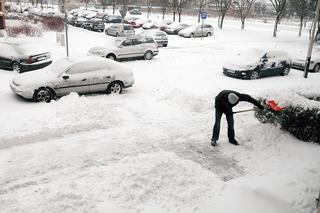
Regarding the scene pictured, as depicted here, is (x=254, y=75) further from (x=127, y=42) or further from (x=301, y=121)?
(x=301, y=121)

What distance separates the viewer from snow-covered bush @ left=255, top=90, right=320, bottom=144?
27.2 ft

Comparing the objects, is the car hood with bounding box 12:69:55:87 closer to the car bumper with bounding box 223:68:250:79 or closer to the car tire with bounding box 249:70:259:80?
the car bumper with bounding box 223:68:250:79

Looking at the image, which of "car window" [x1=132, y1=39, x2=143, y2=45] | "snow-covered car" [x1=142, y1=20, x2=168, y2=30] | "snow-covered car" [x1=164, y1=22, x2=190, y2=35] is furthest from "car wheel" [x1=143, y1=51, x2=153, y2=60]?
"snow-covered car" [x1=142, y1=20, x2=168, y2=30]

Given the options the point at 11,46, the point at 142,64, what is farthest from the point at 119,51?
the point at 11,46

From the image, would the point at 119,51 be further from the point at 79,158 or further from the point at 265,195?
the point at 265,195

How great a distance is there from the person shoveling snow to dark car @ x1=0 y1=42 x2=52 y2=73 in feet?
34.3

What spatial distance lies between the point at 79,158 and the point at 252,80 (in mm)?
12042

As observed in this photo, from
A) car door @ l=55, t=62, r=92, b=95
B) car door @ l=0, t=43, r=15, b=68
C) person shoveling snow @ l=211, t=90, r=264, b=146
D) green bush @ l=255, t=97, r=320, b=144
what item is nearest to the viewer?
green bush @ l=255, t=97, r=320, b=144

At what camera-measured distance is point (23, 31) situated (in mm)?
26797

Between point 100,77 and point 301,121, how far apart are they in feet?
24.1

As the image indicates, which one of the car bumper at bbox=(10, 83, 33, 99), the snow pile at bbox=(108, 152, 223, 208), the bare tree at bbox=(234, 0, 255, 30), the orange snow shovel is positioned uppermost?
the bare tree at bbox=(234, 0, 255, 30)

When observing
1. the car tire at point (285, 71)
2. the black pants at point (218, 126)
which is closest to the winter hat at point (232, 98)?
the black pants at point (218, 126)

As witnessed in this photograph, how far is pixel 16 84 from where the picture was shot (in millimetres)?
11867

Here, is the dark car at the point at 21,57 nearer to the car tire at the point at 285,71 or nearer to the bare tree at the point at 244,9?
the car tire at the point at 285,71
